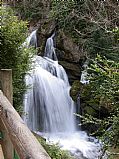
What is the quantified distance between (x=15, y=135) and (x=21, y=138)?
0.26 feet

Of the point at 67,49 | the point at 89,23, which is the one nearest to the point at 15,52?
the point at 67,49

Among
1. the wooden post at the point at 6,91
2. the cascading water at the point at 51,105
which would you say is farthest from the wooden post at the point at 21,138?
the cascading water at the point at 51,105

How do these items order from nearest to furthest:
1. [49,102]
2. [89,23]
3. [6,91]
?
[6,91]
[49,102]
[89,23]

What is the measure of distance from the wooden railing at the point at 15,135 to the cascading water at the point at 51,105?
5870mm

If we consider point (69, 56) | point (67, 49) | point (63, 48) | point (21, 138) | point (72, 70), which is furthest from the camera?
point (63, 48)

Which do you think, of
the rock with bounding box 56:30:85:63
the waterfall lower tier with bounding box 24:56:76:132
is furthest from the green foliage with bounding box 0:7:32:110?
the rock with bounding box 56:30:85:63

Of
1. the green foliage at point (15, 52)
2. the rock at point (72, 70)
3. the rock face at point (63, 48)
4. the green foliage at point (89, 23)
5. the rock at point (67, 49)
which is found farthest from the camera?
the rock at point (67, 49)

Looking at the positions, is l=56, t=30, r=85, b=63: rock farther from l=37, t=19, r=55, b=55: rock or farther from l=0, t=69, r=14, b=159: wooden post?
l=0, t=69, r=14, b=159: wooden post

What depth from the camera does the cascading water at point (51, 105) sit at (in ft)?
28.6

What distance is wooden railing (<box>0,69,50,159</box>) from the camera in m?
1.24

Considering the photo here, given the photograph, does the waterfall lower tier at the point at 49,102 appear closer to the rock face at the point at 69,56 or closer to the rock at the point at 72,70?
the rock at the point at 72,70

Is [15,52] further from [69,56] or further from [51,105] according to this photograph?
[69,56]

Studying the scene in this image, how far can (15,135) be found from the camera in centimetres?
144

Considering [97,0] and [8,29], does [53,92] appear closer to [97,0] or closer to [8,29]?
[97,0]
